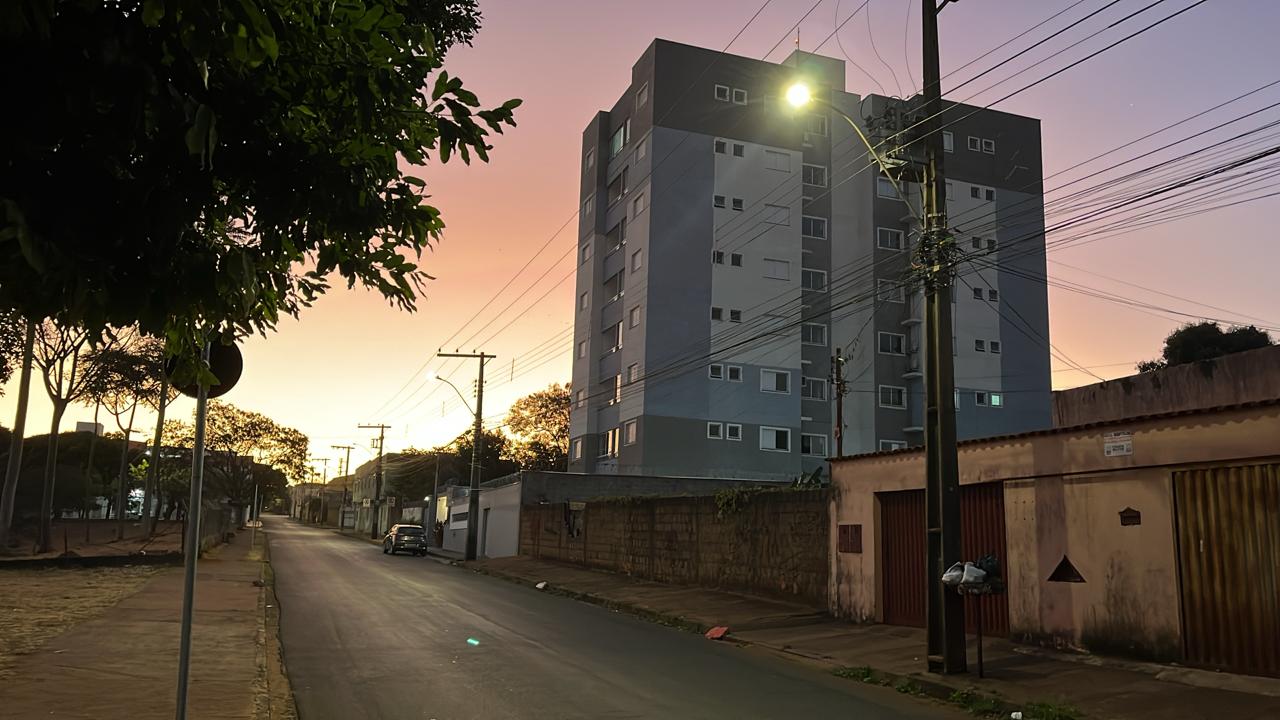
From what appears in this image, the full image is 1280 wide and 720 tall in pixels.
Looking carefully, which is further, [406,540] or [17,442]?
[406,540]

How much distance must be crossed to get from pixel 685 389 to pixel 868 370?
12.3 m

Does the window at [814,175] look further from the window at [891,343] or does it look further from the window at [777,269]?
the window at [891,343]

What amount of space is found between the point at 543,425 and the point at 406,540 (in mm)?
28936

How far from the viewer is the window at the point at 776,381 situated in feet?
170

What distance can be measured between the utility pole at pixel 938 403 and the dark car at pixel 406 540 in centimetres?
4117

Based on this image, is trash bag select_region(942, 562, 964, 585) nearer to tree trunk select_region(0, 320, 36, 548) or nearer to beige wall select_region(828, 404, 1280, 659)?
beige wall select_region(828, 404, 1280, 659)

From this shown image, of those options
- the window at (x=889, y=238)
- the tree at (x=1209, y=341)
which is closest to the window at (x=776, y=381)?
the window at (x=889, y=238)

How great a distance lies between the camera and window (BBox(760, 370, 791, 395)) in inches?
2039

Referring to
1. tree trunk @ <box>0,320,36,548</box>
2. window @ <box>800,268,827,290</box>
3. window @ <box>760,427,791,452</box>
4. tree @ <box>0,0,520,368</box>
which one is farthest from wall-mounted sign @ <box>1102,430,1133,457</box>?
window @ <box>800,268,827,290</box>

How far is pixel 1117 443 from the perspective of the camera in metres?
12.3

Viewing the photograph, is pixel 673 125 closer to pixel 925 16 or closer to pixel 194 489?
pixel 925 16

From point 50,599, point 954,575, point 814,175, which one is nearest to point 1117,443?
point 954,575

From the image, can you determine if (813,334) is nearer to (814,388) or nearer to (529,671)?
(814,388)

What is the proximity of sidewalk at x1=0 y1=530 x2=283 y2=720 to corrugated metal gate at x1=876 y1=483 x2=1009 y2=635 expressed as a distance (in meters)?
9.79
